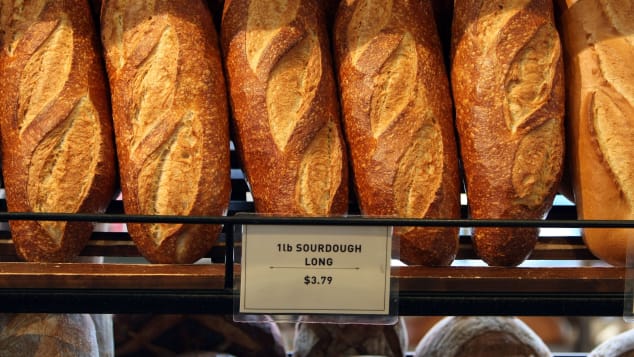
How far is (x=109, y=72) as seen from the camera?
39.8 inches

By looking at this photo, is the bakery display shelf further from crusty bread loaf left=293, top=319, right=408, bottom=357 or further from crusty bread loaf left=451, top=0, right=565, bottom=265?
crusty bread loaf left=293, top=319, right=408, bottom=357

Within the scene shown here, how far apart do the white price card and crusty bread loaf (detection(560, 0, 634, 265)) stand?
0.37m

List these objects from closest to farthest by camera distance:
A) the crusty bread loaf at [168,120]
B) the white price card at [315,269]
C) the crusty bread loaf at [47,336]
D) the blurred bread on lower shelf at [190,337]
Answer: the white price card at [315,269] → the crusty bread loaf at [168,120] → the crusty bread loaf at [47,336] → the blurred bread on lower shelf at [190,337]

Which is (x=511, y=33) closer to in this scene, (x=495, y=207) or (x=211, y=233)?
(x=495, y=207)

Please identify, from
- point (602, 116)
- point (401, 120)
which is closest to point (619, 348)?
point (602, 116)

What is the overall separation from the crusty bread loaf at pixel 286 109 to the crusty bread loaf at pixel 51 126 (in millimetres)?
214

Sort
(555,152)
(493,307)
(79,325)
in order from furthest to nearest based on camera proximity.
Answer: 1. (79,325)
2. (555,152)
3. (493,307)

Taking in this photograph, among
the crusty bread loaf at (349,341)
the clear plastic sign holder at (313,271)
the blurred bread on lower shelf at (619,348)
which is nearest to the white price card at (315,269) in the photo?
the clear plastic sign holder at (313,271)

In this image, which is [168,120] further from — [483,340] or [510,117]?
[483,340]

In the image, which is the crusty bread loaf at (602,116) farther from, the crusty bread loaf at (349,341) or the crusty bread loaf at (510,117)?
the crusty bread loaf at (349,341)

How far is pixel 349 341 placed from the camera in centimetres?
116

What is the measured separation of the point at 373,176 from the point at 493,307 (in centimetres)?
25

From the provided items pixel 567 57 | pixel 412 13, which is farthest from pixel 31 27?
pixel 567 57

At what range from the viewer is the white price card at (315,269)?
31.8 inches
